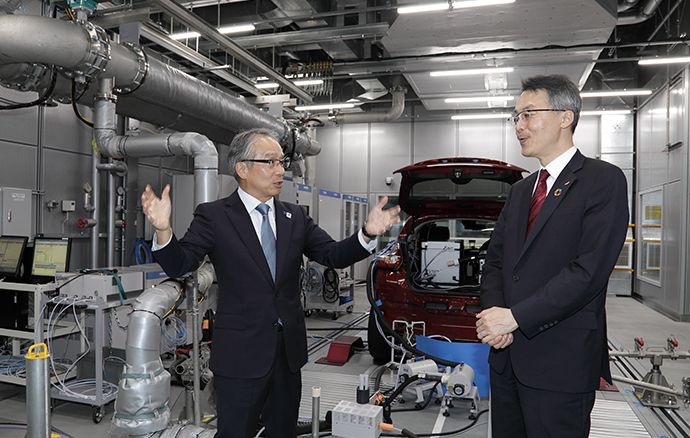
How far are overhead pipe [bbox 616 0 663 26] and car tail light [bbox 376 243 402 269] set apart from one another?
5.82 metres

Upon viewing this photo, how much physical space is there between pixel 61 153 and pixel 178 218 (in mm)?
1762

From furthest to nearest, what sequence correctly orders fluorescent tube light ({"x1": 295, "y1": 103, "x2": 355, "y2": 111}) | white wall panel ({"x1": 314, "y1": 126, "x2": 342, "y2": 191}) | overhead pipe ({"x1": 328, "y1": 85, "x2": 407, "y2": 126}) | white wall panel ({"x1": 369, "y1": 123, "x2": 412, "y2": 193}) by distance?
white wall panel ({"x1": 314, "y1": 126, "x2": 342, "y2": 191})
white wall panel ({"x1": 369, "y1": 123, "x2": 412, "y2": 193})
overhead pipe ({"x1": 328, "y1": 85, "x2": 407, "y2": 126})
fluorescent tube light ({"x1": 295, "y1": 103, "x2": 355, "y2": 111})

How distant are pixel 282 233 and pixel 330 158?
34.4ft

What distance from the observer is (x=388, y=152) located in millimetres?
11930

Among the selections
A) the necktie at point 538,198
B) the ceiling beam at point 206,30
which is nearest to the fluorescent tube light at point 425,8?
the ceiling beam at point 206,30

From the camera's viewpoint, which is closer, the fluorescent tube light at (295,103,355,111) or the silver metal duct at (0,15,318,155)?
the silver metal duct at (0,15,318,155)

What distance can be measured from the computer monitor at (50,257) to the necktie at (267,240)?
249 cm

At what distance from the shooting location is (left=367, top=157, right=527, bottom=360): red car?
12.4 ft

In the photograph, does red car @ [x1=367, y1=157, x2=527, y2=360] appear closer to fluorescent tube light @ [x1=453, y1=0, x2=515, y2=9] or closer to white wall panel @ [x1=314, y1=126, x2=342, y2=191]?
fluorescent tube light @ [x1=453, y1=0, x2=515, y2=9]

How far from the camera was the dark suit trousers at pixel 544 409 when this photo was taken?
58.7 inches

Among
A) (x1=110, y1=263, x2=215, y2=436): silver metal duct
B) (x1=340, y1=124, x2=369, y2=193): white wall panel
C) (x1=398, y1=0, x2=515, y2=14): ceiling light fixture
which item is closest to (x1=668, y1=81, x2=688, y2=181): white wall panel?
(x1=398, y1=0, x2=515, y2=14): ceiling light fixture

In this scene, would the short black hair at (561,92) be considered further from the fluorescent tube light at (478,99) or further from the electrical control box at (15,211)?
the fluorescent tube light at (478,99)

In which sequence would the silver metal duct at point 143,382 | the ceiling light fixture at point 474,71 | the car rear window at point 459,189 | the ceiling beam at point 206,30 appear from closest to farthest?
the silver metal duct at point 143,382
the car rear window at point 459,189
the ceiling beam at point 206,30
the ceiling light fixture at point 474,71

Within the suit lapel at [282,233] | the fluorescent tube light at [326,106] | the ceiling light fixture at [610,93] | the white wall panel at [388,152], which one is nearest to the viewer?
the suit lapel at [282,233]
